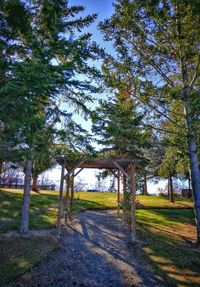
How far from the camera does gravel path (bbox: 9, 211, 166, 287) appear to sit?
557 cm

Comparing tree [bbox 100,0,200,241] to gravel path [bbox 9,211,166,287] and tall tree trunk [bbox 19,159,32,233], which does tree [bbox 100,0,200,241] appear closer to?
gravel path [bbox 9,211,166,287]

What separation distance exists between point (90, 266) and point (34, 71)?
538 cm

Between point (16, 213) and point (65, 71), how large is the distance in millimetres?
10255

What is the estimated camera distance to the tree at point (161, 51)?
9156 mm

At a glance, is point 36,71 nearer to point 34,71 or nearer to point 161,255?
point 34,71

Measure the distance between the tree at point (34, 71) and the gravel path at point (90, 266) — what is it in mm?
2731

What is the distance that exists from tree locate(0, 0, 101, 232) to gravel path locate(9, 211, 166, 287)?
8.96 feet

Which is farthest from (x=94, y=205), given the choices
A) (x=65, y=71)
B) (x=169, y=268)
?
(x=65, y=71)

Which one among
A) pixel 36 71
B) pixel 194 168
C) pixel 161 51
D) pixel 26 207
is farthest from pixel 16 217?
pixel 161 51

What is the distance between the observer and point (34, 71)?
4750 mm

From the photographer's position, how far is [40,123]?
643cm

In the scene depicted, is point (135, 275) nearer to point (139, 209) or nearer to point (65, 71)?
point (65, 71)

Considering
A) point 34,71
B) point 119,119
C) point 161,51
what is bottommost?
point 34,71

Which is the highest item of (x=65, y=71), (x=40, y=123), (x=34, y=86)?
(x=65, y=71)
